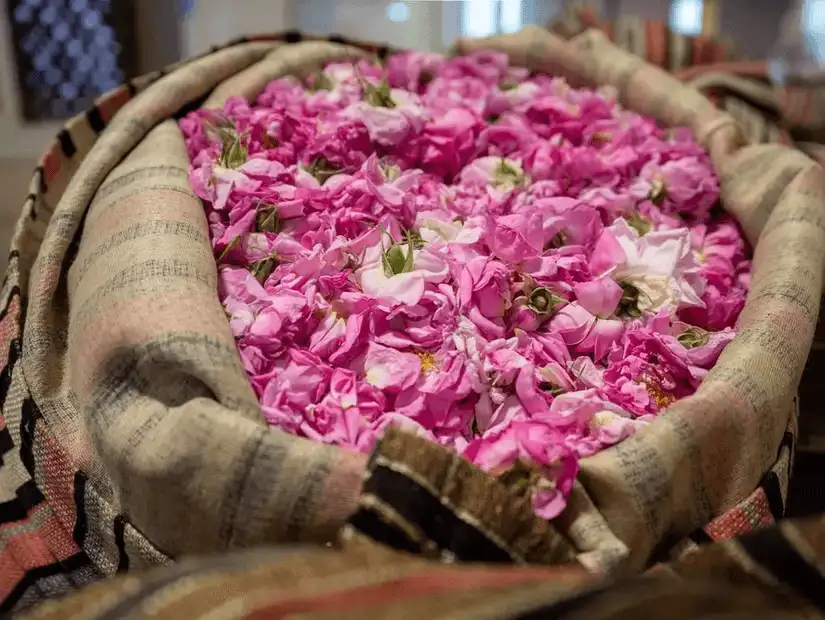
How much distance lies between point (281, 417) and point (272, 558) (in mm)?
126

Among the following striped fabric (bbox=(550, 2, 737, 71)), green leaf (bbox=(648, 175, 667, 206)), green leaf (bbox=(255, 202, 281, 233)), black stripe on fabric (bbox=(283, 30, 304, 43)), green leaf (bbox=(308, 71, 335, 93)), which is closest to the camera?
green leaf (bbox=(255, 202, 281, 233))

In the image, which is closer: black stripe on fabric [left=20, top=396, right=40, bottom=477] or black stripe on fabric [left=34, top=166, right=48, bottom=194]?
black stripe on fabric [left=20, top=396, right=40, bottom=477]

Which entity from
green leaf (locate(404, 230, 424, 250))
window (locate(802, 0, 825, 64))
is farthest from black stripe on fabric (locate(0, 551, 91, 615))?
window (locate(802, 0, 825, 64))

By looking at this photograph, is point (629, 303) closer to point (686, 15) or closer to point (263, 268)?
point (263, 268)

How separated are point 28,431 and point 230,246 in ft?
0.68

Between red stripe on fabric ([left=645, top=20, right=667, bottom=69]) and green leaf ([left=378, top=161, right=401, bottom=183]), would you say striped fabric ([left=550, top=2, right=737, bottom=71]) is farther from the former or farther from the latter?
green leaf ([left=378, top=161, right=401, bottom=183])

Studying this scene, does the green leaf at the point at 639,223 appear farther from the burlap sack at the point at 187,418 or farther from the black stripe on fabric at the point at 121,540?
the black stripe on fabric at the point at 121,540

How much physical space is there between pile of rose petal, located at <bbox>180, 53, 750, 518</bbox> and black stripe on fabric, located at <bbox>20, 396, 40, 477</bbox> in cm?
16

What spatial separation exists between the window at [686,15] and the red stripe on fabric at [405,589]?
4.92 feet

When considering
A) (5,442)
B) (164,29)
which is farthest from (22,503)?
(164,29)

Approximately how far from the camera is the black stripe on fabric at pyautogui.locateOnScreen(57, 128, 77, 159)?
2.88ft

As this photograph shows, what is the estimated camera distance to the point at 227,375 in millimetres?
511

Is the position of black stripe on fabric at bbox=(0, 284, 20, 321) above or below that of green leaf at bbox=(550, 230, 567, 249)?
below

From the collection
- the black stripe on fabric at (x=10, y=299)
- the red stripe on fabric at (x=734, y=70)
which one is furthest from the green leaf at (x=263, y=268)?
the red stripe on fabric at (x=734, y=70)
